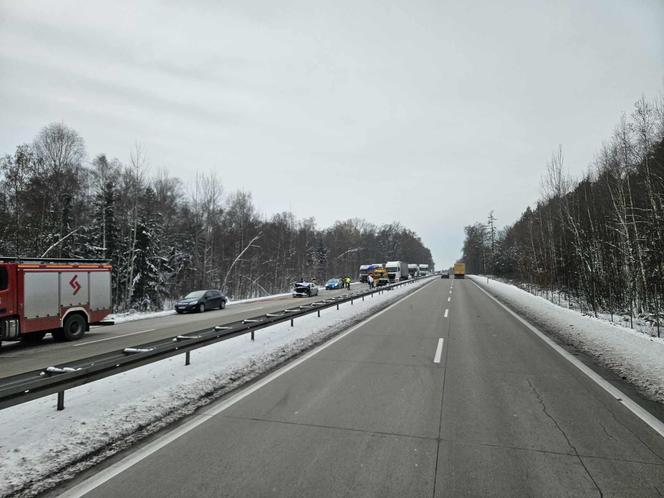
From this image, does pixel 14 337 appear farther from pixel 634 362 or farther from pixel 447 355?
pixel 634 362

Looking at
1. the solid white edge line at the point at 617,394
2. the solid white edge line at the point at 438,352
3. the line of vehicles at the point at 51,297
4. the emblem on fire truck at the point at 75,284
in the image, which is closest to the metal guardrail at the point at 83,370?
the solid white edge line at the point at 438,352

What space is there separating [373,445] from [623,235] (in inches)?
724

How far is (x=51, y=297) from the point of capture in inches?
482

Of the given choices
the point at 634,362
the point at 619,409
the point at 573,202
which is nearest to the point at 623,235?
the point at 573,202

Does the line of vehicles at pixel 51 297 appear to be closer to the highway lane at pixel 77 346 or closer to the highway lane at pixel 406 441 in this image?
the highway lane at pixel 77 346

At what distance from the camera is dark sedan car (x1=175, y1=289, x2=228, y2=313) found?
2258 cm

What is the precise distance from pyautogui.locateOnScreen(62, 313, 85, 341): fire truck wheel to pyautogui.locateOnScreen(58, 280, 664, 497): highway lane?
989 cm

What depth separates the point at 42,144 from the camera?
105 feet

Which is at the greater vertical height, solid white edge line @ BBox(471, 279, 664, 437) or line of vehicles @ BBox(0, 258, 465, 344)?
line of vehicles @ BBox(0, 258, 465, 344)

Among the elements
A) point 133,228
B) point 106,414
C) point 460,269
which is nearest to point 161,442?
point 106,414

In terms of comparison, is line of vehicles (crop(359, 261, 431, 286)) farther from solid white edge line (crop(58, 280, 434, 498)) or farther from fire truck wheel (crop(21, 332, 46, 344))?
solid white edge line (crop(58, 280, 434, 498))

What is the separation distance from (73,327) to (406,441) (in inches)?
532

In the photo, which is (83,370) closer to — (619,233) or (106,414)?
(106,414)

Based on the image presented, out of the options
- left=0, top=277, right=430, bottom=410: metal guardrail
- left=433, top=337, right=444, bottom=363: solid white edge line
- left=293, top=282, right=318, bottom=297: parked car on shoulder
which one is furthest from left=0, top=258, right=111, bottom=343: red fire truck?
left=293, top=282, right=318, bottom=297: parked car on shoulder
